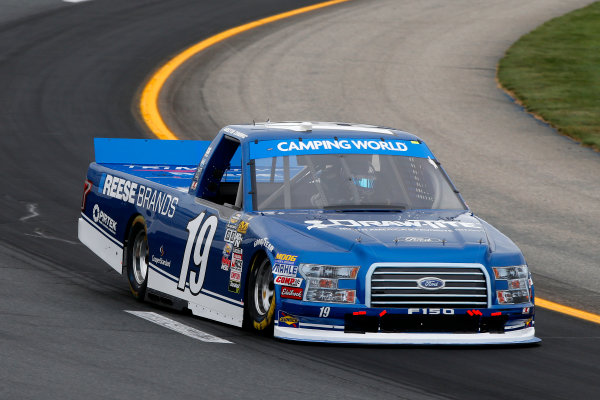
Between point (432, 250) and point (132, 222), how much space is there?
3737 millimetres

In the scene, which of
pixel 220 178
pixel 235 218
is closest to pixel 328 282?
pixel 235 218

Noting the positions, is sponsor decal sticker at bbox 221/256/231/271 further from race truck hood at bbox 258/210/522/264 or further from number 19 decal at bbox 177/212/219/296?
race truck hood at bbox 258/210/522/264

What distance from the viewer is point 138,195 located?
11492 millimetres

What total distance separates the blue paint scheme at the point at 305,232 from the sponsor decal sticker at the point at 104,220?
0.05 meters

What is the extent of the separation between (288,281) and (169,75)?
1717 centimetres

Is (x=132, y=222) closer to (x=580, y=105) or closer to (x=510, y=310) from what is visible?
(x=510, y=310)

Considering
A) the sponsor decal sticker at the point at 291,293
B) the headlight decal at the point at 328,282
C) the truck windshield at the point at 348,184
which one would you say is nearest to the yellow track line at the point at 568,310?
the truck windshield at the point at 348,184

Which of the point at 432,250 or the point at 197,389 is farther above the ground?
the point at 432,250

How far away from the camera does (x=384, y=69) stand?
2625 cm

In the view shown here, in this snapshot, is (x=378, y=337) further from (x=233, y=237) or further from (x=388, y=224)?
(x=233, y=237)

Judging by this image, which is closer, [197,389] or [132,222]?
[197,389]

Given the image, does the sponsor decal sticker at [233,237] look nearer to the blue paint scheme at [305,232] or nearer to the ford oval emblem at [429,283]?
the blue paint scheme at [305,232]

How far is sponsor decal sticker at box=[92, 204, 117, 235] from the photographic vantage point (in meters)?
12.0

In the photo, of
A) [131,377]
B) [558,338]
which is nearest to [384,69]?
[558,338]
